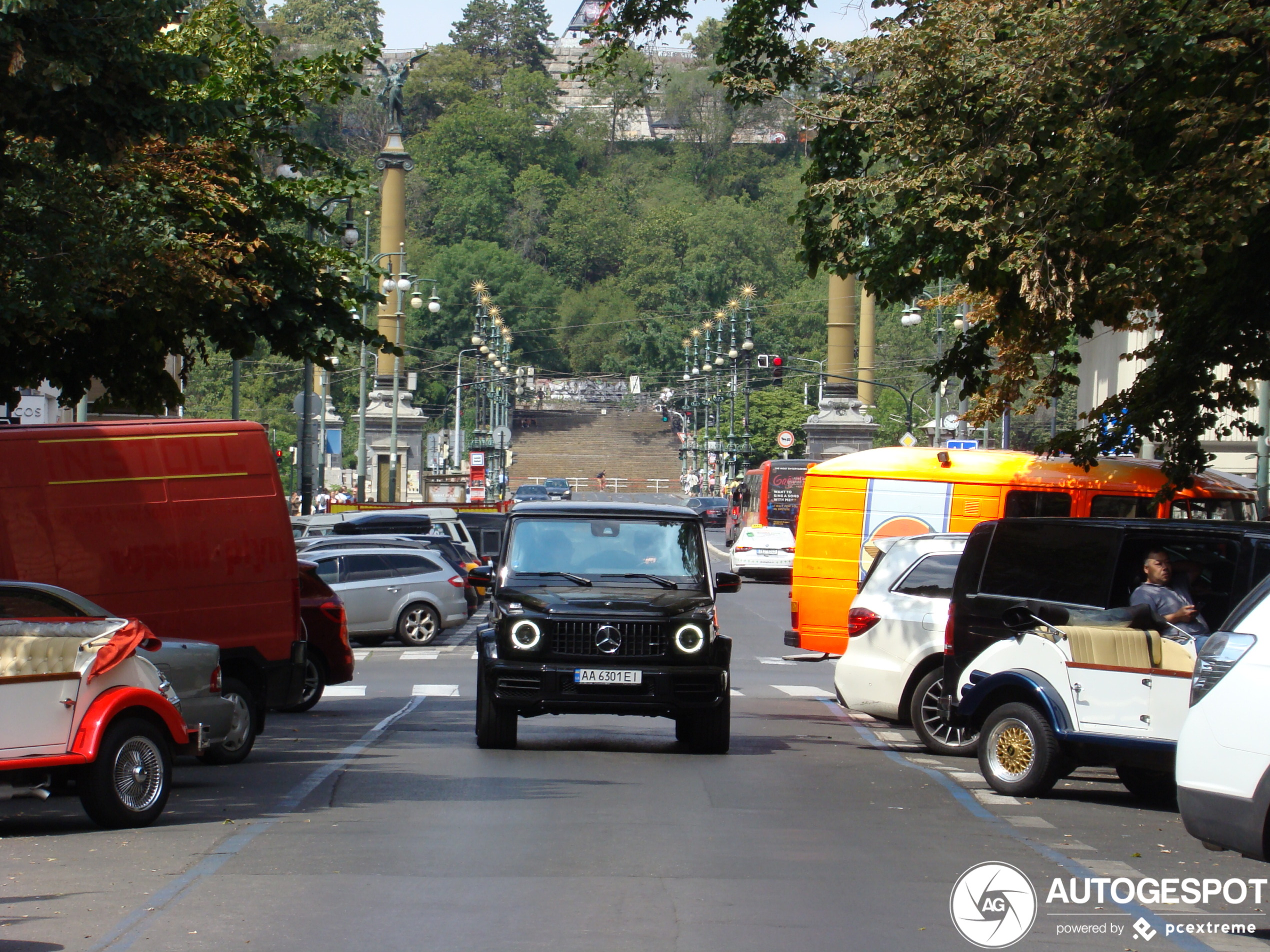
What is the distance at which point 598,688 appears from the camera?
42.3ft

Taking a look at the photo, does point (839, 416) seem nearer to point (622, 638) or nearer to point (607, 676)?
point (622, 638)

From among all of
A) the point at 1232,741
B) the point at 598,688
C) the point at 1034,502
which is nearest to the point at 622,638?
the point at 598,688

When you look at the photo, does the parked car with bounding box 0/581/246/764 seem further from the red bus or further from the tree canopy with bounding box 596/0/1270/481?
the red bus

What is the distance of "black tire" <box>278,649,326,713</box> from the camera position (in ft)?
56.6

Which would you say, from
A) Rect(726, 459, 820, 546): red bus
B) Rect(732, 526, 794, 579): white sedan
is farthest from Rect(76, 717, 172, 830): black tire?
Rect(726, 459, 820, 546): red bus

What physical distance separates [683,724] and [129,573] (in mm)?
4671

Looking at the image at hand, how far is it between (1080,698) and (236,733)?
6.42 meters

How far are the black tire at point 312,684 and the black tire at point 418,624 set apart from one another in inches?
396

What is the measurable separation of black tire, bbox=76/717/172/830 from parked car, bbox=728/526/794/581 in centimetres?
3588

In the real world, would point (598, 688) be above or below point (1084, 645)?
below

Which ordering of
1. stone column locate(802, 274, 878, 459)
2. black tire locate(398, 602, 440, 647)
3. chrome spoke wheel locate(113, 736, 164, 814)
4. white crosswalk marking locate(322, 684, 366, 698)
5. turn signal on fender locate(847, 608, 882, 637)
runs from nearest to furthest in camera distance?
chrome spoke wheel locate(113, 736, 164, 814) → turn signal on fender locate(847, 608, 882, 637) → white crosswalk marking locate(322, 684, 366, 698) → black tire locate(398, 602, 440, 647) → stone column locate(802, 274, 878, 459)

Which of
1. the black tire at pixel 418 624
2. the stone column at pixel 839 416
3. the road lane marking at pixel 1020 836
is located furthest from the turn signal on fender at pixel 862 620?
the stone column at pixel 839 416

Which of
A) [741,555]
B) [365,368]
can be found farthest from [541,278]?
[741,555]

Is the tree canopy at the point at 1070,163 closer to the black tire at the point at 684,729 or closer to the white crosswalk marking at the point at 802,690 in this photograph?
the black tire at the point at 684,729
